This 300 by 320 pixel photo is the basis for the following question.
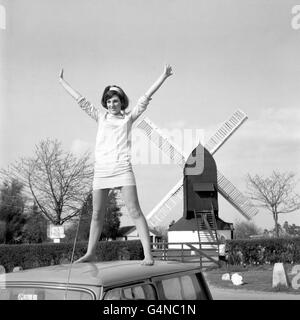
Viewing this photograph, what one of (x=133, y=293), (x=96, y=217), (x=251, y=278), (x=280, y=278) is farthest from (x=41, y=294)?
(x=251, y=278)

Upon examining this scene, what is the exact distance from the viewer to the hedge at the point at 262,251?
51.0ft

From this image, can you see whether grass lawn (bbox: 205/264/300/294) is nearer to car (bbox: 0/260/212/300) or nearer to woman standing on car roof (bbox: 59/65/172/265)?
woman standing on car roof (bbox: 59/65/172/265)

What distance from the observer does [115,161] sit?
3.43m

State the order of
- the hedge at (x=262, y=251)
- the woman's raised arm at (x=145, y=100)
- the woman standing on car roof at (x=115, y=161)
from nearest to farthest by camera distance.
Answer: the woman standing on car roof at (x=115, y=161) → the woman's raised arm at (x=145, y=100) → the hedge at (x=262, y=251)

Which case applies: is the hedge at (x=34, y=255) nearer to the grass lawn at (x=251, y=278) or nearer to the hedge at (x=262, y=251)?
the grass lawn at (x=251, y=278)

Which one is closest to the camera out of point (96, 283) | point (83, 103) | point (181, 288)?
point (96, 283)

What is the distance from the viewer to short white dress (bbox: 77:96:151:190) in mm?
3422

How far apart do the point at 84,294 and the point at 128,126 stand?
60.8 inches

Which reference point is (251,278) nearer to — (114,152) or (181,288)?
(114,152)

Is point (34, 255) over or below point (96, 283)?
below

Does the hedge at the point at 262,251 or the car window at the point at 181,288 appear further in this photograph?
the hedge at the point at 262,251

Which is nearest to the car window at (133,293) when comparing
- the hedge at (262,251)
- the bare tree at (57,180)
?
the bare tree at (57,180)

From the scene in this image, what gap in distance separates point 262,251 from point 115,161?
1373 cm

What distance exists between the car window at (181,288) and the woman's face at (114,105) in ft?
4.40
